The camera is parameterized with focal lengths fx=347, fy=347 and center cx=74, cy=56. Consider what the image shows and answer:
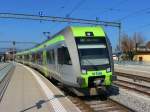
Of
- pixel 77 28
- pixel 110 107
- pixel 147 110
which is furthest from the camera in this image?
pixel 77 28

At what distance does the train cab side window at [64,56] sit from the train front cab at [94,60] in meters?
0.76

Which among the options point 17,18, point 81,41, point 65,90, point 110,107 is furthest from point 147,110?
point 17,18

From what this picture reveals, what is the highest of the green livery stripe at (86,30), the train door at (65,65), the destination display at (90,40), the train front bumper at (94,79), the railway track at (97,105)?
the green livery stripe at (86,30)

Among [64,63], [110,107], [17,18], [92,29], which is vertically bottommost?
[110,107]

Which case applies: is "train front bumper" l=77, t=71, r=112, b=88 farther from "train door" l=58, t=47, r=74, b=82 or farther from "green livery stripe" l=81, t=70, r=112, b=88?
"train door" l=58, t=47, r=74, b=82

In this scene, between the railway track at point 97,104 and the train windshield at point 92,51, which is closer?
the railway track at point 97,104

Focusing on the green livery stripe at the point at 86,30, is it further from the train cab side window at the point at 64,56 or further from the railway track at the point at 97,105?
the railway track at the point at 97,105

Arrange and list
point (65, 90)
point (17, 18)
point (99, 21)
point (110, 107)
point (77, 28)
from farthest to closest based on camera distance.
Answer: point (99, 21) → point (17, 18) → point (65, 90) → point (77, 28) → point (110, 107)

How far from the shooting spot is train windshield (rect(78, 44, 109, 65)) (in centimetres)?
1404

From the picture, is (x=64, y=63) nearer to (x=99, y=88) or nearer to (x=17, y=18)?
(x=99, y=88)

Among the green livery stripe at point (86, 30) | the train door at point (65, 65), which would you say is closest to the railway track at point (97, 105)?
the train door at point (65, 65)

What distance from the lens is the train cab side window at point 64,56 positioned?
48.1 ft

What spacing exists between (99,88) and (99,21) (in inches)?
1329

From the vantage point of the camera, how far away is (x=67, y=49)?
Answer: 48.2ft
